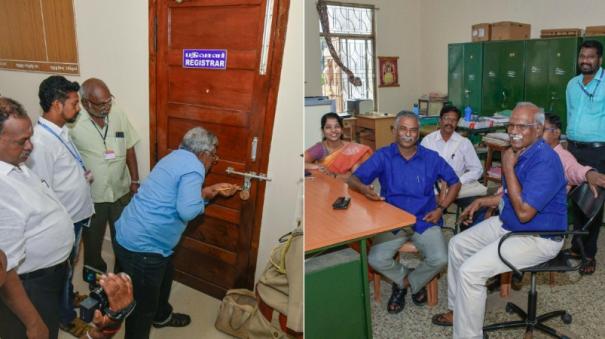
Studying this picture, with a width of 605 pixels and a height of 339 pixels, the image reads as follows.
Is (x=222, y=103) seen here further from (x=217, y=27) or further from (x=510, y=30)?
(x=510, y=30)

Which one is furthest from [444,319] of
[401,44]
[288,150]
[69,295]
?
[401,44]

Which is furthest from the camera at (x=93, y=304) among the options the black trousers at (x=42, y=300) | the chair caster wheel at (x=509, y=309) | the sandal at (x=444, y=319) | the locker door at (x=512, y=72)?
the locker door at (x=512, y=72)

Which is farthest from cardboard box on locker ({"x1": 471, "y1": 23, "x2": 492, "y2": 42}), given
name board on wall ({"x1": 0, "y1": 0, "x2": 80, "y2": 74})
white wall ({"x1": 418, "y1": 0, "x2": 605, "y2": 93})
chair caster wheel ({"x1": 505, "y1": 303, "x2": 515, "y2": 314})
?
name board on wall ({"x1": 0, "y1": 0, "x2": 80, "y2": 74})

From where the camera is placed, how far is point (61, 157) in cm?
206

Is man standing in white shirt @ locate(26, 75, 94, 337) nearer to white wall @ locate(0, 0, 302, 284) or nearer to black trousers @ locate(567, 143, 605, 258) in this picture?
white wall @ locate(0, 0, 302, 284)

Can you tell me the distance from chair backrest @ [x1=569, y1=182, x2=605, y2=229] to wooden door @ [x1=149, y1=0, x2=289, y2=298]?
5.16 ft

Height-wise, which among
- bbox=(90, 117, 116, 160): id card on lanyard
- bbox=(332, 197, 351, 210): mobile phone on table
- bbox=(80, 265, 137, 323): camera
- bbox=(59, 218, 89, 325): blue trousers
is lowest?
bbox=(59, 218, 89, 325): blue trousers

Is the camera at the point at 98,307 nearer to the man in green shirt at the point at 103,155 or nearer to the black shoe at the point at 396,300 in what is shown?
the man in green shirt at the point at 103,155

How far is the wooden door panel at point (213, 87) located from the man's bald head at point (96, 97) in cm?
34

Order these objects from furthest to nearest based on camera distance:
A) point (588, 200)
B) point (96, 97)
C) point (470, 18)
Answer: point (470, 18) < point (96, 97) < point (588, 200)

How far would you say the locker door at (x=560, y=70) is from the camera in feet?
16.7

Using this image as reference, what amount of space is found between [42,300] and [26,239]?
10.1 inches

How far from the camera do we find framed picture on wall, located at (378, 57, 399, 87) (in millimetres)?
7283

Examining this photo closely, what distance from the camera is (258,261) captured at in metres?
2.55
